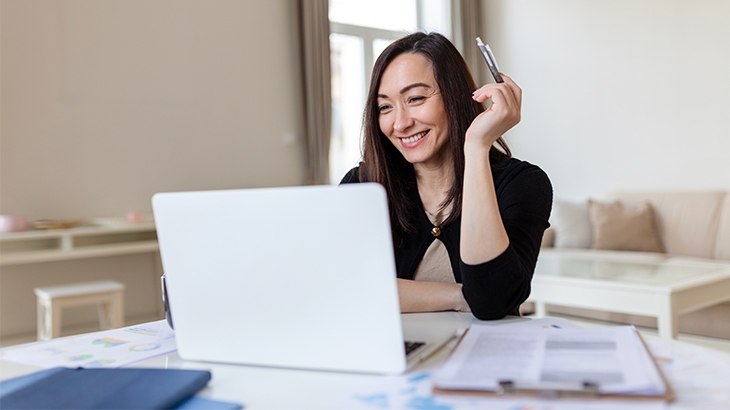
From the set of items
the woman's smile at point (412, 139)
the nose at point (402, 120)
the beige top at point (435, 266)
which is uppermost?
the nose at point (402, 120)

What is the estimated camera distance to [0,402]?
0.72 m

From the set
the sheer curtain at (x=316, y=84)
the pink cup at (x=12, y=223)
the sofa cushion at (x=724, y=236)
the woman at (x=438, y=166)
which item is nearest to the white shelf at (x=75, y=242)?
the pink cup at (x=12, y=223)

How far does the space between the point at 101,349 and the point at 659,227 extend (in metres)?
4.06

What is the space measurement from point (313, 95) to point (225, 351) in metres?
4.19

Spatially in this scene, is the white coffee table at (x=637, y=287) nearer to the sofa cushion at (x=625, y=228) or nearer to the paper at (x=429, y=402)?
the sofa cushion at (x=625, y=228)

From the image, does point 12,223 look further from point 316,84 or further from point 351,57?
point 351,57

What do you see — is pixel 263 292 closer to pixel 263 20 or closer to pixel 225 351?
pixel 225 351

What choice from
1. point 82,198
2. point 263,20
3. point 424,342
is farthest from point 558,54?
point 424,342

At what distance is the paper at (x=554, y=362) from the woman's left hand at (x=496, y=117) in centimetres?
38

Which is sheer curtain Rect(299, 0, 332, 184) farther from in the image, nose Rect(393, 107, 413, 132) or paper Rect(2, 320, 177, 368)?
paper Rect(2, 320, 177, 368)

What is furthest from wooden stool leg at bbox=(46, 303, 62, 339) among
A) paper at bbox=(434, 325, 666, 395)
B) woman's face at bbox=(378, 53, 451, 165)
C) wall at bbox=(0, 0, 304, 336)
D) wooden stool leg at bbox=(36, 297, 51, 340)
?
paper at bbox=(434, 325, 666, 395)

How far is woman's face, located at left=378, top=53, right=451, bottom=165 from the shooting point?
148 centimetres

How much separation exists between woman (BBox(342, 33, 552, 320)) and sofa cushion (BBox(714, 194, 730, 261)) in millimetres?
3016

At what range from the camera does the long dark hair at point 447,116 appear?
149cm
